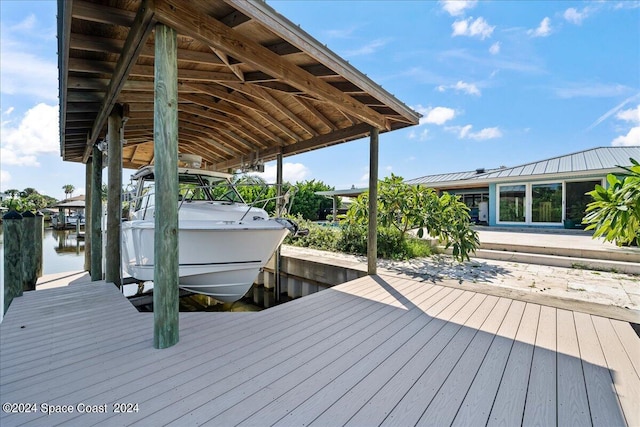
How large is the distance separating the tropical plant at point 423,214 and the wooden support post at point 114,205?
15.3 ft

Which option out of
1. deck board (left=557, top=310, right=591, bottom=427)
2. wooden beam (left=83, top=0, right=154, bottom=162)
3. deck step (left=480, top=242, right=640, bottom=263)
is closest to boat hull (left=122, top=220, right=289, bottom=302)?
wooden beam (left=83, top=0, right=154, bottom=162)

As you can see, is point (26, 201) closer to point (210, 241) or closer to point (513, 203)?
point (210, 241)

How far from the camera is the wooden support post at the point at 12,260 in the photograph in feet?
11.3

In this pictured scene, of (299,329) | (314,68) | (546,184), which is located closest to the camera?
(299,329)

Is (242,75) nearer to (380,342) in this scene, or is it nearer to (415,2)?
(380,342)

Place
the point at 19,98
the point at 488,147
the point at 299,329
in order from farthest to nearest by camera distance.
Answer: the point at 488,147 < the point at 19,98 < the point at 299,329

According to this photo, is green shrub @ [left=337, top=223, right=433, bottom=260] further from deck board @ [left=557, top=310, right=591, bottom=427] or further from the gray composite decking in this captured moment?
deck board @ [left=557, top=310, right=591, bottom=427]

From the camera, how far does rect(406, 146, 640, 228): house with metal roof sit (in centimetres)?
948

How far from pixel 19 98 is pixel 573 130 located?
25012 mm

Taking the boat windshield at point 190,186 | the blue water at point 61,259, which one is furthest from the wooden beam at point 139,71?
the blue water at point 61,259

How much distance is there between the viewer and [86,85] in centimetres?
326

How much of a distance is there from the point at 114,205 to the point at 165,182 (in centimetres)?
273

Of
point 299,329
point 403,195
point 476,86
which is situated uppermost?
point 476,86

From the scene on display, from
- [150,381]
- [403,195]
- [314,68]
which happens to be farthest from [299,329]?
[403,195]
